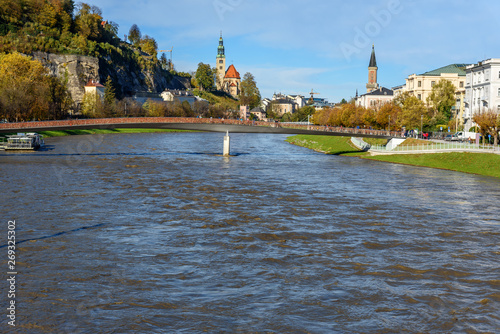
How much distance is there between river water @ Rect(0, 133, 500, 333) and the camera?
1417cm

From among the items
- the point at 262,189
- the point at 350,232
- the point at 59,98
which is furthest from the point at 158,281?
the point at 59,98

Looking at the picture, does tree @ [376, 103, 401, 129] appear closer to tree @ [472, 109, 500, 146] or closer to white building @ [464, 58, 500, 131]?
white building @ [464, 58, 500, 131]

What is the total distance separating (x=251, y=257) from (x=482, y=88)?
82644 millimetres

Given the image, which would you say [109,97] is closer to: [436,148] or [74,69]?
[74,69]

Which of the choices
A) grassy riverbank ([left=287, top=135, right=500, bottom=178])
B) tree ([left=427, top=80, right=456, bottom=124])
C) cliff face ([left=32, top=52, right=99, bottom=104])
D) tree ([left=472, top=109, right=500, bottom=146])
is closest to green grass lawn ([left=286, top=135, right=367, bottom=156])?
grassy riverbank ([left=287, top=135, right=500, bottom=178])

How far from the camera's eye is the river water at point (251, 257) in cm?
1417

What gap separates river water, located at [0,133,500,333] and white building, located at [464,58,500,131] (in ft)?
170

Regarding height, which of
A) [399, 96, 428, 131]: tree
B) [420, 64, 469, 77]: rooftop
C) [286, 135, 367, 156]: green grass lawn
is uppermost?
[420, 64, 469, 77]: rooftop

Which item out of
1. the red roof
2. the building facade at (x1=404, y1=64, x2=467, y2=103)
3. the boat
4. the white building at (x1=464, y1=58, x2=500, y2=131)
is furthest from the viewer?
→ the red roof

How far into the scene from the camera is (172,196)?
34.6 meters

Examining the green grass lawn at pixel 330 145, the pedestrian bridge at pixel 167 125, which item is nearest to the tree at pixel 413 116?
the green grass lawn at pixel 330 145

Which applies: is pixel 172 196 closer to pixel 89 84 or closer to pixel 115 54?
A: pixel 89 84

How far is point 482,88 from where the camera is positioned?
90.0 metres

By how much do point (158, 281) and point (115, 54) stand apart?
172m
